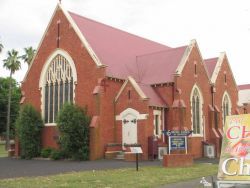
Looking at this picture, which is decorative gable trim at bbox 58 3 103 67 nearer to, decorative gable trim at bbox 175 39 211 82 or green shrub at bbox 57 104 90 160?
green shrub at bbox 57 104 90 160

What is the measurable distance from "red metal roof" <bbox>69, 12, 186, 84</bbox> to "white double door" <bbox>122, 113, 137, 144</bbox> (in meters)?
3.81

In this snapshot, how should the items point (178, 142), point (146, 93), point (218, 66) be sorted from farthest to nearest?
point (218, 66), point (146, 93), point (178, 142)

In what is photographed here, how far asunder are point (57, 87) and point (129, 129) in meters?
8.33

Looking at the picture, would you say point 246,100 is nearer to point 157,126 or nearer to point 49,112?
point 157,126

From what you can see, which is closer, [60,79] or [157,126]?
[157,126]

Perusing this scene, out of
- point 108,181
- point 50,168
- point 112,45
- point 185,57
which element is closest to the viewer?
point 108,181

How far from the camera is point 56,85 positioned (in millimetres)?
34438

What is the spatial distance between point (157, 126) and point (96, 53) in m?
7.83

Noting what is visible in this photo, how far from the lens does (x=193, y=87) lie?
3456 cm

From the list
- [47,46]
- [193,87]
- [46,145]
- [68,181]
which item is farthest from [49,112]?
[68,181]

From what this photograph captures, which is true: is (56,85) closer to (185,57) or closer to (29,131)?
(29,131)

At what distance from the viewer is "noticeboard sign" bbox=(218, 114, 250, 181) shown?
8688 mm

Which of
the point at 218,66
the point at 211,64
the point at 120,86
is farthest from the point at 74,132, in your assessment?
the point at 211,64

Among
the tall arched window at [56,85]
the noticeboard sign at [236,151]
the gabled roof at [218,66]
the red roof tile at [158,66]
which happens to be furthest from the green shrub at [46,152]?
the noticeboard sign at [236,151]
